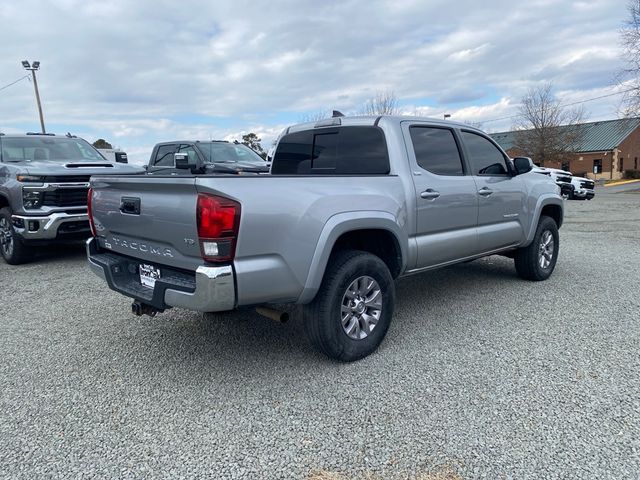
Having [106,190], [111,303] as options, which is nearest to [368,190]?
[106,190]

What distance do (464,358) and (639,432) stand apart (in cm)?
124

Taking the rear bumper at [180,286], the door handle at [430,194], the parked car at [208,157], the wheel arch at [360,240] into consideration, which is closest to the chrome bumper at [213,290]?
the rear bumper at [180,286]

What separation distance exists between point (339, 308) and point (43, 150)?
23.4 ft

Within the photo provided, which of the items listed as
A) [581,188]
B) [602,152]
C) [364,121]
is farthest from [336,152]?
[602,152]

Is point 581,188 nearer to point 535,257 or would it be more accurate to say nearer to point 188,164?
point 535,257

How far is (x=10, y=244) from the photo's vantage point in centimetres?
738

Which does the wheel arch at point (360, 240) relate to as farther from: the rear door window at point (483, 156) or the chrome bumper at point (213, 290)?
the rear door window at point (483, 156)

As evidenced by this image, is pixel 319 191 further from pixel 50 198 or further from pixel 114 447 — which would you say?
pixel 50 198

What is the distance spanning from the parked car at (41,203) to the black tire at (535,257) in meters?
5.55

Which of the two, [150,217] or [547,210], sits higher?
[150,217]

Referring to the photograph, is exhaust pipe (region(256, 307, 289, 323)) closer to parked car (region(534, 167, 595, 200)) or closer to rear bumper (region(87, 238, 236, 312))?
rear bumper (region(87, 238, 236, 312))

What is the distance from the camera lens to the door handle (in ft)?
13.8

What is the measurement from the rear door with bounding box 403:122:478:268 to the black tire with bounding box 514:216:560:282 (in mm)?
1387

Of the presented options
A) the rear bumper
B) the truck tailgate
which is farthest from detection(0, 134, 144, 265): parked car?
the rear bumper
